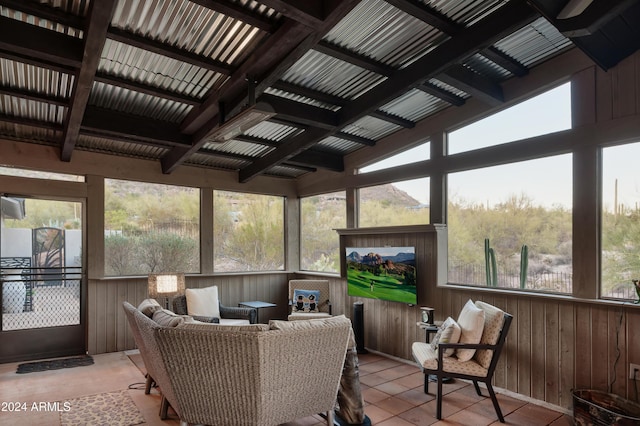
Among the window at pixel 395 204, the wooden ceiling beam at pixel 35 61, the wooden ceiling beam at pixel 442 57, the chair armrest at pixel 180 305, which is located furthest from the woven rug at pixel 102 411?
the window at pixel 395 204

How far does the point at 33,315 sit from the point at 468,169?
5.70m

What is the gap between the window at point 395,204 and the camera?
4984 mm

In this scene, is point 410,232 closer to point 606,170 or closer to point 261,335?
point 606,170

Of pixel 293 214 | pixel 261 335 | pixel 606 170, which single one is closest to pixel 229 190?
pixel 293 214

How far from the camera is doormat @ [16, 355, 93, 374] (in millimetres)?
4488

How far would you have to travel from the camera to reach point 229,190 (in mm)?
6523

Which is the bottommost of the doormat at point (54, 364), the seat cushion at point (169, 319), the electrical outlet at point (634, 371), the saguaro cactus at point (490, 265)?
the doormat at point (54, 364)

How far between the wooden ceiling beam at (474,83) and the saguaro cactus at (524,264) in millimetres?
1571

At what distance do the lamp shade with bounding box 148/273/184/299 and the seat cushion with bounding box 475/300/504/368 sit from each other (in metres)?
3.47

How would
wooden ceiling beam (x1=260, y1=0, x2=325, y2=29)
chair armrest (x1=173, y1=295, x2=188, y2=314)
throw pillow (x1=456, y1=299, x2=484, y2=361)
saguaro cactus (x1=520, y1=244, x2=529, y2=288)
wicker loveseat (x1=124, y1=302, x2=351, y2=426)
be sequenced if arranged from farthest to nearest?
chair armrest (x1=173, y1=295, x2=188, y2=314) < saguaro cactus (x1=520, y1=244, x2=529, y2=288) < throw pillow (x1=456, y1=299, x2=484, y2=361) < wicker loveseat (x1=124, y1=302, x2=351, y2=426) < wooden ceiling beam (x1=260, y1=0, x2=325, y2=29)

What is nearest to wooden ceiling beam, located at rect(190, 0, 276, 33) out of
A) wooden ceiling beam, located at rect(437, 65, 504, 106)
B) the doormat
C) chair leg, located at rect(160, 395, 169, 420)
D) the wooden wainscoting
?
wooden ceiling beam, located at rect(437, 65, 504, 106)

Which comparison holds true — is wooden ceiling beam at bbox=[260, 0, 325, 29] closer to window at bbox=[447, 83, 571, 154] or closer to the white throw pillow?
window at bbox=[447, 83, 571, 154]

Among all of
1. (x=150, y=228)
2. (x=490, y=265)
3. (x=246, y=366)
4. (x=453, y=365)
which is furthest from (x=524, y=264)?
(x=150, y=228)

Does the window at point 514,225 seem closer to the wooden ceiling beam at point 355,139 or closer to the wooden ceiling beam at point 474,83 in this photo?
the wooden ceiling beam at point 474,83
